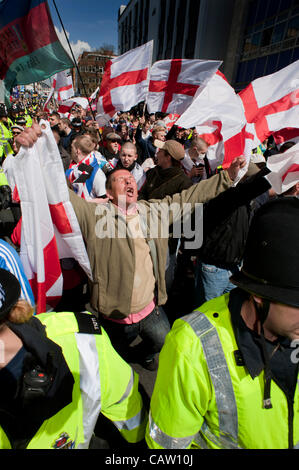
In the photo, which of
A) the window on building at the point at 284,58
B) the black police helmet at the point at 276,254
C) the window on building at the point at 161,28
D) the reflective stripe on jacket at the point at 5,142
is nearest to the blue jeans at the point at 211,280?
the black police helmet at the point at 276,254

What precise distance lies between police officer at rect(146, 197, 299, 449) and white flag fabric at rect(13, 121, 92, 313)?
1.03m

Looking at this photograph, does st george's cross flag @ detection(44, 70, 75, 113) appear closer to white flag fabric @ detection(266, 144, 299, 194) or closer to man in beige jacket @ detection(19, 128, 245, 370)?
man in beige jacket @ detection(19, 128, 245, 370)

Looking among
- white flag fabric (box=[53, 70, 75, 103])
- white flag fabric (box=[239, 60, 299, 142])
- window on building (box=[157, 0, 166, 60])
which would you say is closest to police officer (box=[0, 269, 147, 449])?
white flag fabric (box=[239, 60, 299, 142])

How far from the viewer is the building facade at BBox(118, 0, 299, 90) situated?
16.3m

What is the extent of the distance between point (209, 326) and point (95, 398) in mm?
642

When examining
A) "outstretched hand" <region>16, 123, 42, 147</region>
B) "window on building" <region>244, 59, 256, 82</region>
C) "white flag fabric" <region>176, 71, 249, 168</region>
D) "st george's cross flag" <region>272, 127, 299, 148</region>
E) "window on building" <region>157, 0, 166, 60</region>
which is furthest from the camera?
"window on building" <region>157, 0, 166, 60</region>

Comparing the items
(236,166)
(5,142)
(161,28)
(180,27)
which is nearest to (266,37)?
(180,27)

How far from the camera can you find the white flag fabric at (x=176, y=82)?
331 cm

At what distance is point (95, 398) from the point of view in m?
1.20

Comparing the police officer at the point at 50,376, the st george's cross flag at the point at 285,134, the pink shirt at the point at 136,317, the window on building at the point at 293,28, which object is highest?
the window on building at the point at 293,28

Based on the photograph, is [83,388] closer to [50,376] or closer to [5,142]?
[50,376]

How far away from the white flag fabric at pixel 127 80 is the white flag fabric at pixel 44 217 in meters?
2.85

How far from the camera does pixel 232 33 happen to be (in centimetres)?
2139

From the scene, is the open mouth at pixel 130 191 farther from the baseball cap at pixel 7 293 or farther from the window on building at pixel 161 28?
the window on building at pixel 161 28
